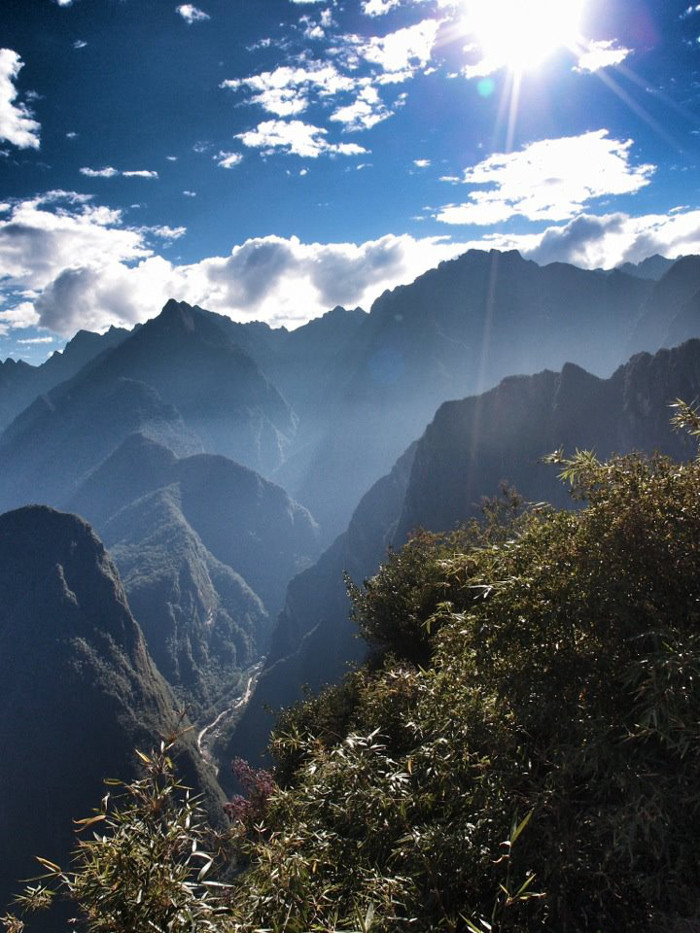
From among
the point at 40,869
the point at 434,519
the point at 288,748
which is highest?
the point at 288,748

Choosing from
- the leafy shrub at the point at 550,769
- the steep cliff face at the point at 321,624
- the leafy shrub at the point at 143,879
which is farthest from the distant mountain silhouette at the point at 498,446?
the leafy shrub at the point at 143,879

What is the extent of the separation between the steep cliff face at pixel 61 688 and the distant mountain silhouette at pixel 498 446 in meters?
35.7

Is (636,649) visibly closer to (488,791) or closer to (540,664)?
(540,664)

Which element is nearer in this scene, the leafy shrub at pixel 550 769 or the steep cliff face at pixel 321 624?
the leafy shrub at pixel 550 769

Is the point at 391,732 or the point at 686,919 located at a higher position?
the point at 686,919

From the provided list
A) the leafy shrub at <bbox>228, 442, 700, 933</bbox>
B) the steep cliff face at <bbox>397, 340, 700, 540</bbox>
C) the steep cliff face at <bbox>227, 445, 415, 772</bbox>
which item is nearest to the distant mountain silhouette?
the steep cliff face at <bbox>397, 340, 700, 540</bbox>

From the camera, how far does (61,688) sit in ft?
329

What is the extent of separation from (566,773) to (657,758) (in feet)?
2.83

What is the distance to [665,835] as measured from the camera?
4055mm

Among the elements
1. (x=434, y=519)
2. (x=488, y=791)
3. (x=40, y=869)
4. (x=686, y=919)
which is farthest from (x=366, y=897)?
(x=434, y=519)

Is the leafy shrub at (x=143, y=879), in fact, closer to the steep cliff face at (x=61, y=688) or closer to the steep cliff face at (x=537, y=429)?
the steep cliff face at (x=537, y=429)

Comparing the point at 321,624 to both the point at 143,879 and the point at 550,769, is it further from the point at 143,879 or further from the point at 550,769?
the point at 143,879

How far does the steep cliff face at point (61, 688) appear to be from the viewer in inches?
3423

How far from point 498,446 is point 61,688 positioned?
361 feet
